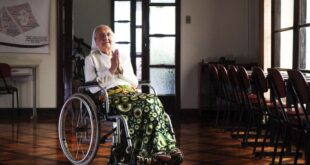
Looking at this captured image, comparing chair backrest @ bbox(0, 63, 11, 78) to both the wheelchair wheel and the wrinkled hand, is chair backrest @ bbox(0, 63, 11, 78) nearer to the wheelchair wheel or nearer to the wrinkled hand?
the wheelchair wheel

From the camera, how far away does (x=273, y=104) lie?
13.1ft

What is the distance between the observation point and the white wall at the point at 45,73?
281 inches

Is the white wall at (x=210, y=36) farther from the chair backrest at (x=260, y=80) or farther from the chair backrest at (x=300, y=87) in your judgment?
the chair backrest at (x=300, y=87)

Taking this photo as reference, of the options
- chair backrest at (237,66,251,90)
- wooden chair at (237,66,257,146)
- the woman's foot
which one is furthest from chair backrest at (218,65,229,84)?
the woman's foot

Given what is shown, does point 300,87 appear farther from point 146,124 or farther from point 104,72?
point 104,72

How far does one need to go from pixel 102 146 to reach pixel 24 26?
3.03 m

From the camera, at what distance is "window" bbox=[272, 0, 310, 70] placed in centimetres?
513

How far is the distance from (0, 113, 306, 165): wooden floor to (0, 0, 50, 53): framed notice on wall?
1.18 m

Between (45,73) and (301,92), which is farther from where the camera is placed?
(45,73)

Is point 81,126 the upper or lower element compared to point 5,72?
lower

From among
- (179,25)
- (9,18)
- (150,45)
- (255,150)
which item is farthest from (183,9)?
(255,150)

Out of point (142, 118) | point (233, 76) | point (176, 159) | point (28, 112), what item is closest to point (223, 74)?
point (233, 76)

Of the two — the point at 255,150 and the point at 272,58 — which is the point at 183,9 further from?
the point at 255,150

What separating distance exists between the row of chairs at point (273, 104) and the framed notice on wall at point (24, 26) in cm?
265
